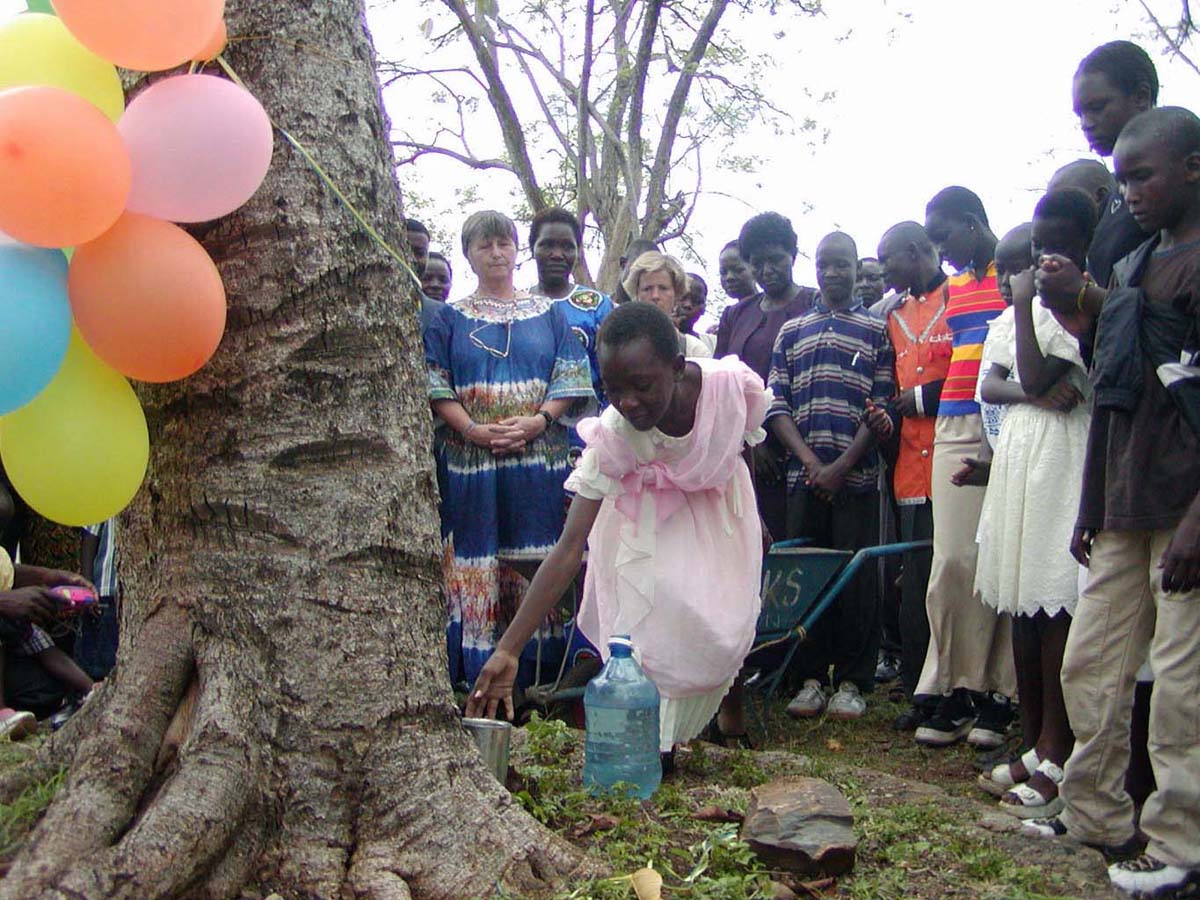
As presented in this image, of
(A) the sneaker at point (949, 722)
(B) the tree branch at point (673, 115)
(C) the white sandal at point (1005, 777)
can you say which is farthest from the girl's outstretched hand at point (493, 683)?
(B) the tree branch at point (673, 115)

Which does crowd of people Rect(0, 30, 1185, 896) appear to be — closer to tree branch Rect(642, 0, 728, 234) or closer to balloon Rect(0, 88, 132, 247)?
balloon Rect(0, 88, 132, 247)

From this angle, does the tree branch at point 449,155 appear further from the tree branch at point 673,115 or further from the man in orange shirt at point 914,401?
the man in orange shirt at point 914,401

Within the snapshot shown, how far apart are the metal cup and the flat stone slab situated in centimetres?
65

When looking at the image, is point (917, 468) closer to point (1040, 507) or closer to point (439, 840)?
point (1040, 507)

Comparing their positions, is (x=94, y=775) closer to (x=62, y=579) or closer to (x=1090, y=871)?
(x=1090, y=871)

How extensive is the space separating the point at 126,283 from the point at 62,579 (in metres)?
3.16

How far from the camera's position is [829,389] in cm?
559

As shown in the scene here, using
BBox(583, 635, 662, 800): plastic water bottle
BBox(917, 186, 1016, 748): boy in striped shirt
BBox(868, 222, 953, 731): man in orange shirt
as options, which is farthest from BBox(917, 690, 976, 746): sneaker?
BBox(583, 635, 662, 800): plastic water bottle

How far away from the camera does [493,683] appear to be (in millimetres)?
3479

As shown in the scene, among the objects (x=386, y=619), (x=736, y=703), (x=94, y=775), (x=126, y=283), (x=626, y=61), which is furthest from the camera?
(x=626, y=61)

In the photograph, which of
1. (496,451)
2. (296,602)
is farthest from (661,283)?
(296,602)

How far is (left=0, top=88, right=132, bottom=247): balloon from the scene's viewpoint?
1970 millimetres

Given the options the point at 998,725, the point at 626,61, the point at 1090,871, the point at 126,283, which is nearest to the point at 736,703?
the point at 998,725

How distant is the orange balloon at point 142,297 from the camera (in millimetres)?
→ 2135
